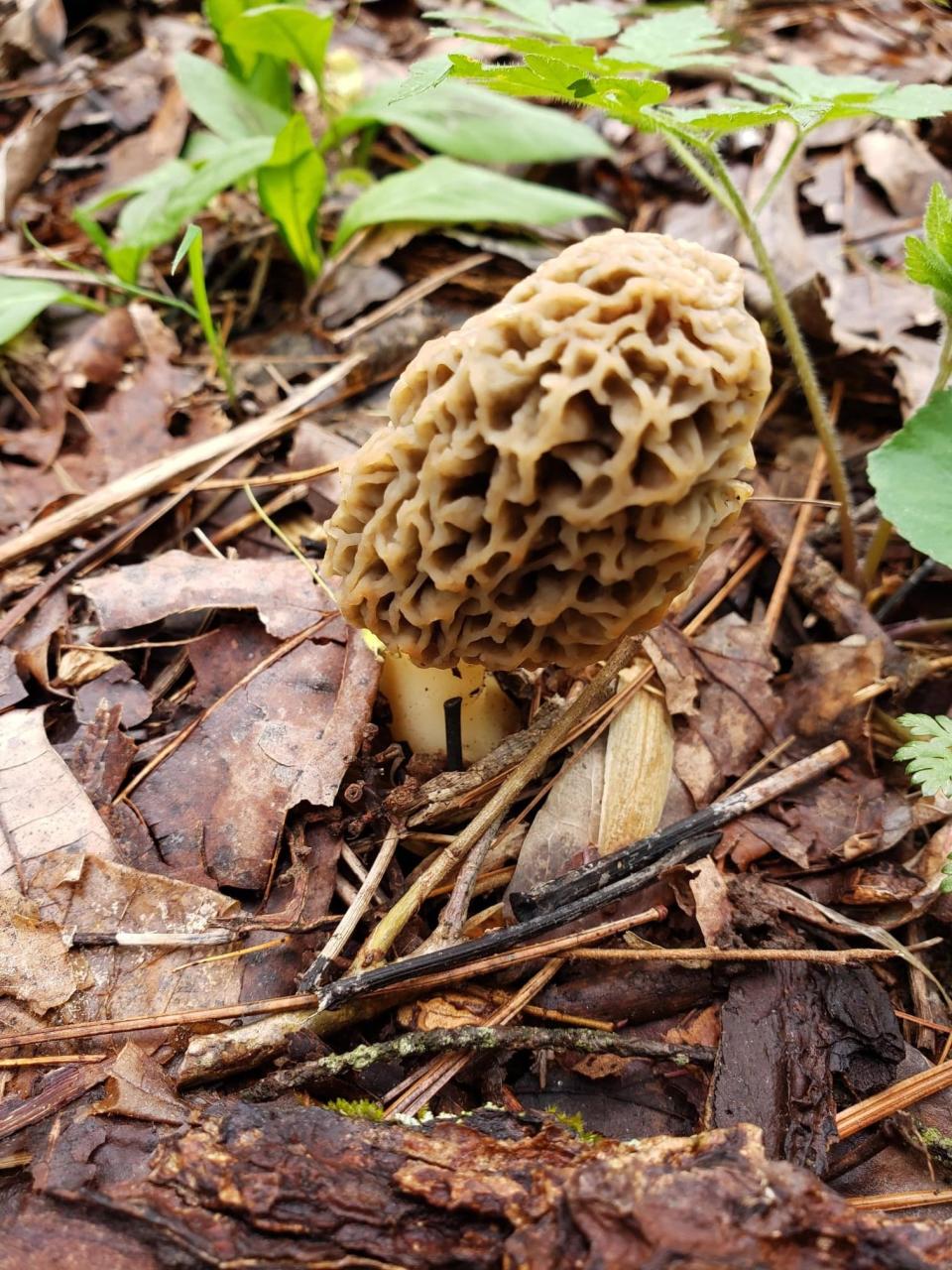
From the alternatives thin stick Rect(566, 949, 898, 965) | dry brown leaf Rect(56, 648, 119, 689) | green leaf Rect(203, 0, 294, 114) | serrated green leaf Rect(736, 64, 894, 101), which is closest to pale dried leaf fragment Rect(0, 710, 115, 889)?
dry brown leaf Rect(56, 648, 119, 689)

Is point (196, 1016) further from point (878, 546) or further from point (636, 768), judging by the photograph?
point (878, 546)

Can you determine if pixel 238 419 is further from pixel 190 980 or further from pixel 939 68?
pixel 939 68

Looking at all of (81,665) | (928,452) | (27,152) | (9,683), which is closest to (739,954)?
(928,452)

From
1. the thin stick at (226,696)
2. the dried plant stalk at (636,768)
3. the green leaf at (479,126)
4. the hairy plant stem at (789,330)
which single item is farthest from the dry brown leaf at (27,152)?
the dried plant stalk at (636,768)

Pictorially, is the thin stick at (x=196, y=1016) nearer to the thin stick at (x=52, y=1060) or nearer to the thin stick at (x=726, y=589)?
the thin stick at (x=52, y=1060)

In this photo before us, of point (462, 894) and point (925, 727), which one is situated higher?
point (925, 727)
